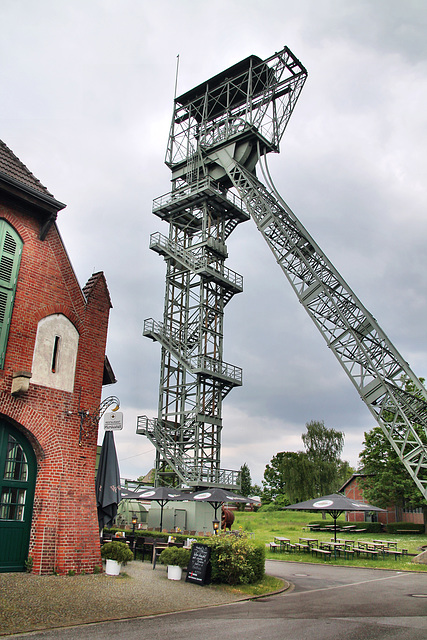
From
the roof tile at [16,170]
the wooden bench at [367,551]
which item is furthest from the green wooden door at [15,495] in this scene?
the wooden bench at [367,551]

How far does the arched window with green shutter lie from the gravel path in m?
4.78

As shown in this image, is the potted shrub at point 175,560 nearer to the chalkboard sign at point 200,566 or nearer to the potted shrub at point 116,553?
the chalkboard sign at point 200,566

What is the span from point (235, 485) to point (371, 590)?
21.3m

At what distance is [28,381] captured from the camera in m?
11.8

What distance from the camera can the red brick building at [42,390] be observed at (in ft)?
38.2

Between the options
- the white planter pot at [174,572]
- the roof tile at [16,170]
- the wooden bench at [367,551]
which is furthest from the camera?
the wooden bench at [367,551]

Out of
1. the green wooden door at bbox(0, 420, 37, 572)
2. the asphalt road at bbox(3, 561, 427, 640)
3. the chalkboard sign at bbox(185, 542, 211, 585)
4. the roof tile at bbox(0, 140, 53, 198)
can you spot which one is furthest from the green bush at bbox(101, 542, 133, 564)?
the roof tile at bbox(0, 140, 53, 198)

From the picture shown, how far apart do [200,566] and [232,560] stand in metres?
0.89

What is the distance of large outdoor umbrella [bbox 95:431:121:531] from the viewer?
13.7 metres

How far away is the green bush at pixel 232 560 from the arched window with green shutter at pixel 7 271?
769cm

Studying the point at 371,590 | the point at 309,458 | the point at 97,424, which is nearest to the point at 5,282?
the point at 97,424

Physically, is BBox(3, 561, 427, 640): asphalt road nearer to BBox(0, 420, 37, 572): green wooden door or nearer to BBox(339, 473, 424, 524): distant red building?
BBox(0, 420, 37, 572): green wooden door

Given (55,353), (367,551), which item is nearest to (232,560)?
(55,353)

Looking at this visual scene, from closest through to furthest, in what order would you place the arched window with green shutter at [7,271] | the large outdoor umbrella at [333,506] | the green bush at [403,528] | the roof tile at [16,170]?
the arched window with green shutter at [7,271]
the roof tile at [16,170]
the large outdoor umbrella at [333,506]
the green bush at [403,528]
